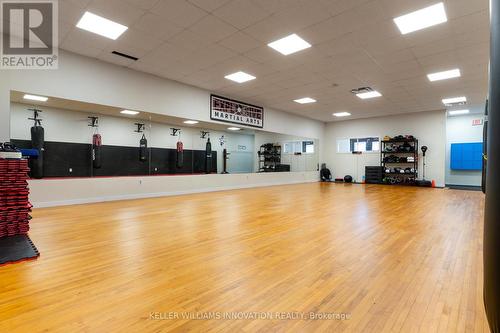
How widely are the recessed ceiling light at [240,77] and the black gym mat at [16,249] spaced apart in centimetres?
540

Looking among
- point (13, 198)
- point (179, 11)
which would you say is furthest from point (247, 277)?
point (179, 11)

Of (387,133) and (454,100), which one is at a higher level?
(454,100)

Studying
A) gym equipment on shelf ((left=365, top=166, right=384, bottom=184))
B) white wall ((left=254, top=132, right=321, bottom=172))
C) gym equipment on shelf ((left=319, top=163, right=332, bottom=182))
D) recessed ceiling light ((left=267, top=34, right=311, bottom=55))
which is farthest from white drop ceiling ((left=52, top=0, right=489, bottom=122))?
gym equipment on shelf ((left=319, top=163, right=332, bottom=182))

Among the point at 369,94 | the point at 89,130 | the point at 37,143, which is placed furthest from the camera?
the point at 369,94

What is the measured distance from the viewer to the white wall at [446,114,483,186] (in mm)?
11164

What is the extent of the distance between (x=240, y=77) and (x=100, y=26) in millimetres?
3419

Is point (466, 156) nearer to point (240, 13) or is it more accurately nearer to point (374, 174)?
point (374, 174)

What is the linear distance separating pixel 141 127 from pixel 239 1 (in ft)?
20.1

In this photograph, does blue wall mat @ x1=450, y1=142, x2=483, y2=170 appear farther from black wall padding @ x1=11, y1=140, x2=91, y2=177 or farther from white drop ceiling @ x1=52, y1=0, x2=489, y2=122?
black wall padding @ x1=11, y1=140, x2=91, y2=177

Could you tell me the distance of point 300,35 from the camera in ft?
14.8

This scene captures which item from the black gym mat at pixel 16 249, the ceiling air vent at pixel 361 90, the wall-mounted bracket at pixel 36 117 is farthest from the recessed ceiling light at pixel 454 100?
the wall-mounted bracket at pixel 36 117

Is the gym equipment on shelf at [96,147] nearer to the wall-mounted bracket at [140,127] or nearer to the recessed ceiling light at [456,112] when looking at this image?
the wall-mounted bracket at [140,127]

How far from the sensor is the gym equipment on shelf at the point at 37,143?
561cm

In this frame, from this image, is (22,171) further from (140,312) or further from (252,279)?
(252,279)
